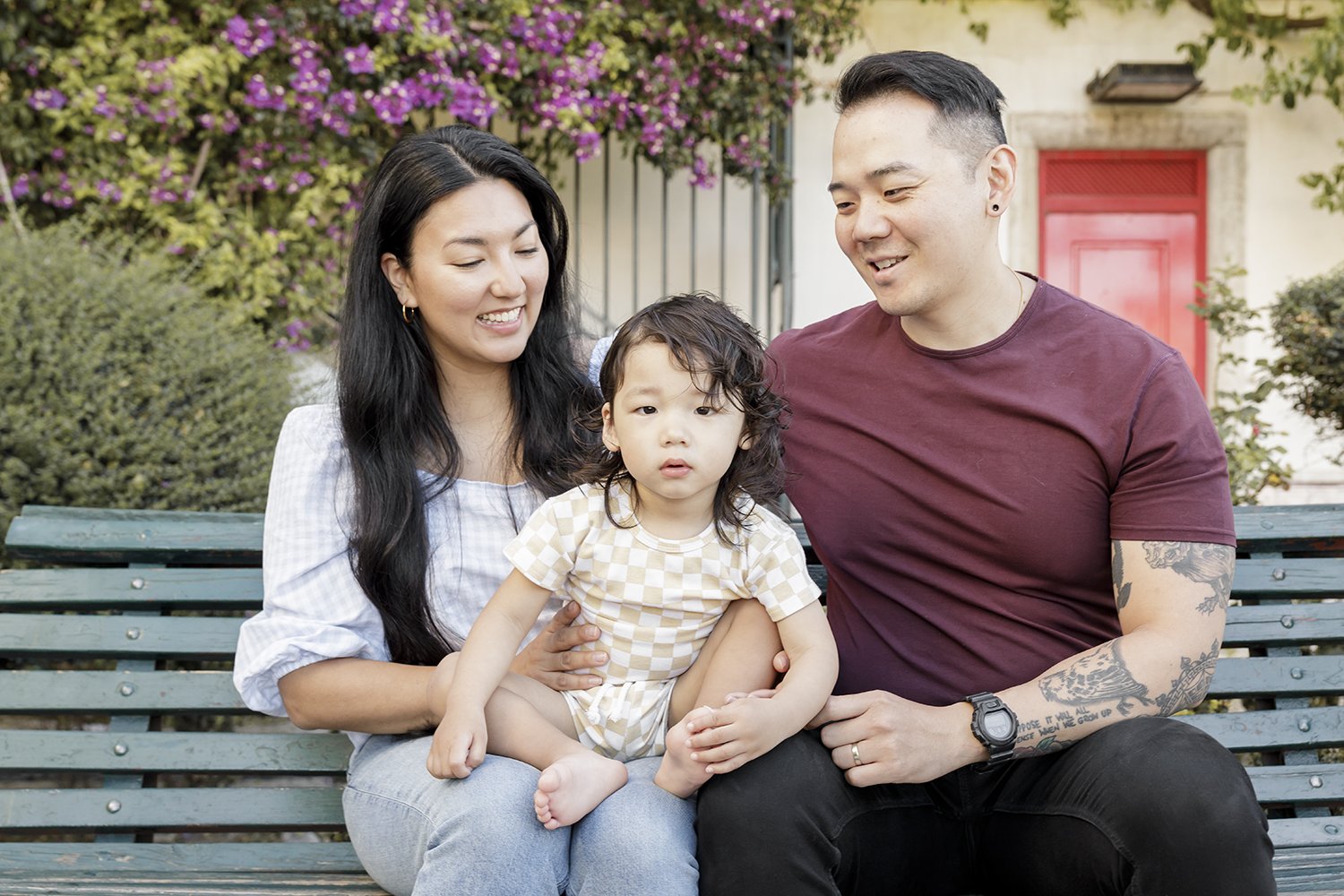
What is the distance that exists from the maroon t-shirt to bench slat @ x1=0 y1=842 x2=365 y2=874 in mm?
1069

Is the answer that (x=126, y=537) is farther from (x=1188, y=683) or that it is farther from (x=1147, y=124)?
(x=1147, y=124)

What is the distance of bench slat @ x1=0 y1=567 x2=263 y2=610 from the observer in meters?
2.76

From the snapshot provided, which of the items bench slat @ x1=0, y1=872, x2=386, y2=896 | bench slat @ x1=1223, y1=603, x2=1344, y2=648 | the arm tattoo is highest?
the arm tattoo

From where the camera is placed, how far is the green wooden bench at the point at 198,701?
8.42ft

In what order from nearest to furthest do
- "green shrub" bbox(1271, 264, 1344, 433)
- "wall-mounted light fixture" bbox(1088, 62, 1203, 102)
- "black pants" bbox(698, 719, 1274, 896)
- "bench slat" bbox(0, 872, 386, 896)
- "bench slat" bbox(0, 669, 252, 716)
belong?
1. "black pants" bbox(698, 719, 1274, 896)
2. "bench slat" bbox(0, 872, 386, 896)
3. "bench slat" bbox(0, 669, 252, 716)
4. "green shrub" bbox(1271, 264, 1344, 433)
5. "wall-mounted light fixture" bbox(1088, 62, 1203, 102)

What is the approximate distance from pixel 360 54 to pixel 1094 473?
3.92 m

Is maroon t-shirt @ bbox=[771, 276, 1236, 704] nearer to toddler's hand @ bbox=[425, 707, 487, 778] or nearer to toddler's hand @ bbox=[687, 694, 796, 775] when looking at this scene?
toddler's hand @ bbox=[687, 694, 796, 775]

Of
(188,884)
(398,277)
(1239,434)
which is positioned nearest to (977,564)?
(398,277)

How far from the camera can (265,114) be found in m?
5.25

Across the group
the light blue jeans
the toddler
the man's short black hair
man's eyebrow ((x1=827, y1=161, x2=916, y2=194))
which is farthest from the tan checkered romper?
the man's short black hair

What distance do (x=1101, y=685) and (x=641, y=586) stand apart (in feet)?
2.48

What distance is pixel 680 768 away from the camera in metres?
1.99

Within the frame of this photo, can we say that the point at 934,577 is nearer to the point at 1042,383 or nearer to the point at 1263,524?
the point at 1042,383

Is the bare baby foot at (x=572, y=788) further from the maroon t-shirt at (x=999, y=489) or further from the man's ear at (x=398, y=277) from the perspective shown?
the man's ear at (x=398, y=277)
